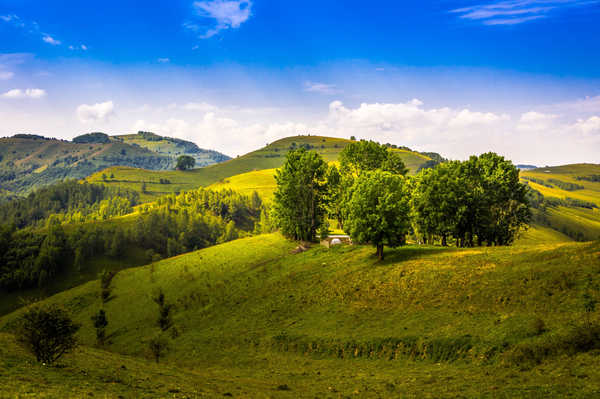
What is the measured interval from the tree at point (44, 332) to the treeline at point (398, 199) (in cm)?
3940

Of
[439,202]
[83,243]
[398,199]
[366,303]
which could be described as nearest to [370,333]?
[366,303]

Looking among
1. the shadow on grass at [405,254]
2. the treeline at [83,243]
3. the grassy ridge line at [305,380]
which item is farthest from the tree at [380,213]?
the treeline at [83,243]

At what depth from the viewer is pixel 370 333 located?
3703 centimetres

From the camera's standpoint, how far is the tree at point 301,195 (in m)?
78.0

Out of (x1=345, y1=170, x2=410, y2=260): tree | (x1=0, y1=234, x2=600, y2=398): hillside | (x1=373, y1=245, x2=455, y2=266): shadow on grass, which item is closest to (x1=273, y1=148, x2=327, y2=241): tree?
(x1=0, y1=234, x2=600, y2=398): hillside

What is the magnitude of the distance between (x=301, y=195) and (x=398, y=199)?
29.9m

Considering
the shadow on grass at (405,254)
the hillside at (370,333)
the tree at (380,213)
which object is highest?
the tree at (380,213)

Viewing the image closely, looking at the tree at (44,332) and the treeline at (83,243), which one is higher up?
the tree at (44,332)

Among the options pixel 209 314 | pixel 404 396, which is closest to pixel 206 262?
pixel 209 314

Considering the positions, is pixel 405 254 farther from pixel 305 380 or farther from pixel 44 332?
pixel 44 332

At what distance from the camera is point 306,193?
258 feet

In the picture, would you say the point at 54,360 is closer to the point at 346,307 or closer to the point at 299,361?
the point at 299,361

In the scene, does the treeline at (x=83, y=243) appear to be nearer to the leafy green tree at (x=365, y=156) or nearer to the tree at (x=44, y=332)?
the leafy green tree at (x=365, y=156)

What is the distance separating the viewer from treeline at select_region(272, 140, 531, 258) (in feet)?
174
